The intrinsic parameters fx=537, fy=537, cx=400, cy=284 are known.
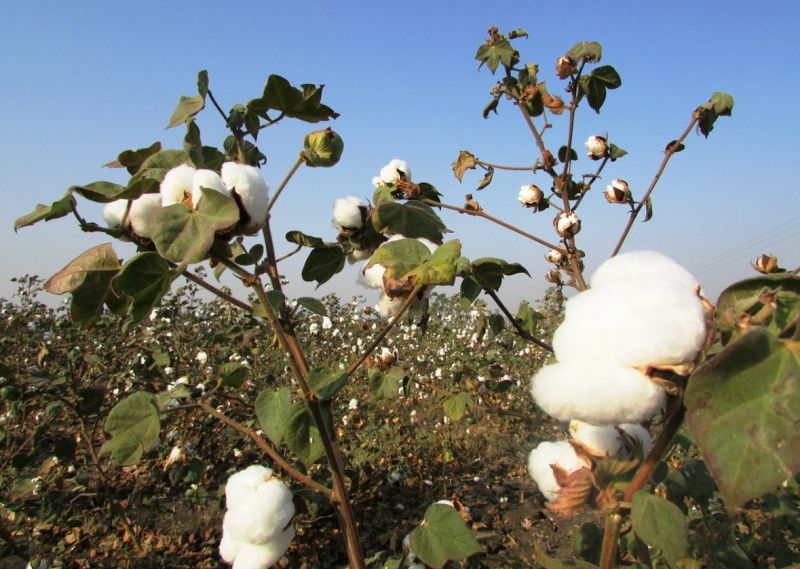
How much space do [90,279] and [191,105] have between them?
1.24 ft

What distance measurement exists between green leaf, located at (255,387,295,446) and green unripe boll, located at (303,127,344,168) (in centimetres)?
44

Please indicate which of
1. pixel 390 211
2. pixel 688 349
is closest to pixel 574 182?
pixel 390 211

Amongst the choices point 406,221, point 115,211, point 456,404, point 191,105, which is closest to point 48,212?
point 115,211

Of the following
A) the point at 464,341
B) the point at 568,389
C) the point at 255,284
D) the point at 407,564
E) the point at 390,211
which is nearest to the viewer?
the point at 568,389

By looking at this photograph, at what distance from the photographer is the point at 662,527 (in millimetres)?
545

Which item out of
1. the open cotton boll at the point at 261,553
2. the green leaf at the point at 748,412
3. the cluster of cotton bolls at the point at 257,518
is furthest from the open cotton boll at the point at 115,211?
the green leaf at the point at 748,412

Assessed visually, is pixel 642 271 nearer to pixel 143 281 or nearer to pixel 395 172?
pixel 143 281

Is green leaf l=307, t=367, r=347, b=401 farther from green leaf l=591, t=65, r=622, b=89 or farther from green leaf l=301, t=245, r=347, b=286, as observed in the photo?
green leaf l=591, t=65, r=622, b=89

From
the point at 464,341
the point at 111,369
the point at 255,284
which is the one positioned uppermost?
the point at 464,341

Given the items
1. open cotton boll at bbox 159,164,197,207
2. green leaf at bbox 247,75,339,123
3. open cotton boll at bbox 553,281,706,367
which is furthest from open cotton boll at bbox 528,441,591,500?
green leaf at bbox 247,75,339,123

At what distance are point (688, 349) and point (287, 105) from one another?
0.83m

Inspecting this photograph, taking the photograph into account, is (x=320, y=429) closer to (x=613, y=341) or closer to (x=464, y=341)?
(x=613, y=341)

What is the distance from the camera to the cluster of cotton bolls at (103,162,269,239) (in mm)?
759

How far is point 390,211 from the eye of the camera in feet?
3.24
